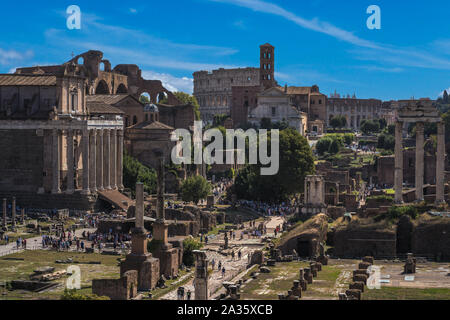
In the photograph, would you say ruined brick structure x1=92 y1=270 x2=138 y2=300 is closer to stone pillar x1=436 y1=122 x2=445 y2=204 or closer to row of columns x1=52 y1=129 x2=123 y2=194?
stone pillar x1=436 y1=122 x2=445 y2=204

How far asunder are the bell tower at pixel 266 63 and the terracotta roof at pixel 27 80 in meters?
76.2

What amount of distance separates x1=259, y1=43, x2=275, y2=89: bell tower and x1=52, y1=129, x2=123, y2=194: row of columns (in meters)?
72.5

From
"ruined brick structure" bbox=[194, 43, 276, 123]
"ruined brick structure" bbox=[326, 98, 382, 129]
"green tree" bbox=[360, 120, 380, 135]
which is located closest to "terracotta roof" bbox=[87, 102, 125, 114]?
"green tree" bbox=[360, 120, 380, 135]

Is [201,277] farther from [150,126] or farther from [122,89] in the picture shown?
[122,89]

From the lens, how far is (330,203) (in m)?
68.8

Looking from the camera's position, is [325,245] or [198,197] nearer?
[325,245]

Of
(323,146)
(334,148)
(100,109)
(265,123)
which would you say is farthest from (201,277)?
(265,123)

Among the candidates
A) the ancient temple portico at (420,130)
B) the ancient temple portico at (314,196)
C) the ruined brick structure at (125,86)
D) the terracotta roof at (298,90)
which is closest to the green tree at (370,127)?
the terracotta roof at (298,90)

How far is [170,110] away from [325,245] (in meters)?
49.8

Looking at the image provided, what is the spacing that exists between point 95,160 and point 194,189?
9.10 metres

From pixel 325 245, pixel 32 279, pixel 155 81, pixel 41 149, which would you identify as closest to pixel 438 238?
pixel 325 245

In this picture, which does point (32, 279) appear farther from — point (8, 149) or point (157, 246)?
point (8, 149)

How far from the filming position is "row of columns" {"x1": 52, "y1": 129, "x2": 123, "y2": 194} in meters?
64.8
